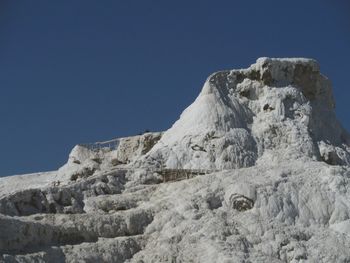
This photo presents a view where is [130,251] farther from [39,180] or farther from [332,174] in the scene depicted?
[39,180]

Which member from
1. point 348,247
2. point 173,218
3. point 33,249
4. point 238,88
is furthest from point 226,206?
point 238,88

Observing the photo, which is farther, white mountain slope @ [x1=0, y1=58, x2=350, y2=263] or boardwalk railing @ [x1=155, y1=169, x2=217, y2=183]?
boardwalk railing @ [x1=155, y1=169, x2=217, y2=183]

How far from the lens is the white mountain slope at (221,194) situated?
28.9m

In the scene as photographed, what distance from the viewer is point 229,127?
131 feet

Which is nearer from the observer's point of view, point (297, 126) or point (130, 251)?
point (130, 251)

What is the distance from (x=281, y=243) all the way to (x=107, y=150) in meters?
21.5

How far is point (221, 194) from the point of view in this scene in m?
32.6

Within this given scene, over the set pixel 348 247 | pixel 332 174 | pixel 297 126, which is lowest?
pixel 348 247

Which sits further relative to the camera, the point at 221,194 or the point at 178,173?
the point at 178,173

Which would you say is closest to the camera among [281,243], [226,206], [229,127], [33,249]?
[33,249]

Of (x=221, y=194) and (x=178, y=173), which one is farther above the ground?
(x=178, y=173)

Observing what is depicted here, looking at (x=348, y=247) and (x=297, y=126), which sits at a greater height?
(x=297, y=126)

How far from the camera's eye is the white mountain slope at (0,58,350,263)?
28.9 metres

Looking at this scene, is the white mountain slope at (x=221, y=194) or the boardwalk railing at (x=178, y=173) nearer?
the white mountain slope at (x=221, y=194)
